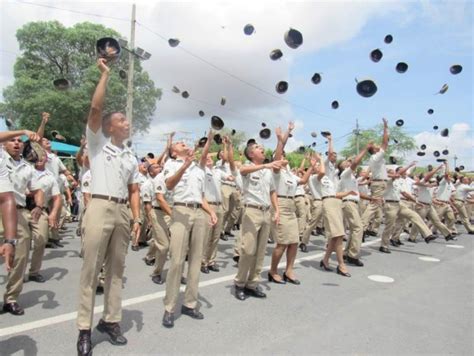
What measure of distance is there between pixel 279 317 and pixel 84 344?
7.31 feet

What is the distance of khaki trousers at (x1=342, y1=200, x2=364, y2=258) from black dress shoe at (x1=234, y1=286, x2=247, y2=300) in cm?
337

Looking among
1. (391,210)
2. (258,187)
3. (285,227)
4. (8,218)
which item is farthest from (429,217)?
(8,218)

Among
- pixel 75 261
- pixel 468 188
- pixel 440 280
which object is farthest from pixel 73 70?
pixel 440 280

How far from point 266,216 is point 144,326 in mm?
2210

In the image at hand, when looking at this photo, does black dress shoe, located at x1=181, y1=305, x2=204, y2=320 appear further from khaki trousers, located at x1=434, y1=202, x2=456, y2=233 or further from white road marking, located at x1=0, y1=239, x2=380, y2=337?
khaki trousers, located at x1=434, y1=202, x2=456, y2=233

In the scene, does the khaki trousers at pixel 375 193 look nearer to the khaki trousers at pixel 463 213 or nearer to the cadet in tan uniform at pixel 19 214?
the khaki trousers at pixel 463 213

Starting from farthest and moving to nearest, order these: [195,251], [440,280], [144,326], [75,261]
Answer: [75,261], [440,280], [195,251], [144,326]

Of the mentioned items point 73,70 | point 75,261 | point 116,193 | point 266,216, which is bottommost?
point 75,261

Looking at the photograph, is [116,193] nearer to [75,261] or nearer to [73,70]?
[75,261]

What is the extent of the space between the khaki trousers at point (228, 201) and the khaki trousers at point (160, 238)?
346cm

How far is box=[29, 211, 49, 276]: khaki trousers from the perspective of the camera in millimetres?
5523

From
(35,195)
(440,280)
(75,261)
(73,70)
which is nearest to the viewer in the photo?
(35,195)

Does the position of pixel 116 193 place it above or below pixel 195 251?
above

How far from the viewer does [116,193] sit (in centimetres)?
361
